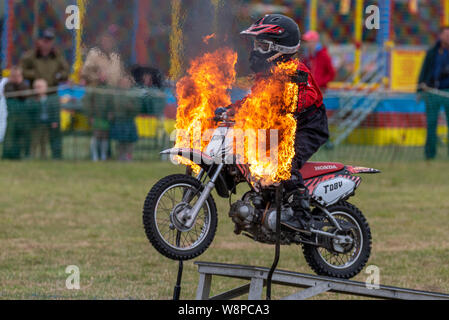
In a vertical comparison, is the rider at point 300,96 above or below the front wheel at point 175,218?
above

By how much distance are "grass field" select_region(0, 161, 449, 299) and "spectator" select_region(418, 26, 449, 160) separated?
218 centimetres

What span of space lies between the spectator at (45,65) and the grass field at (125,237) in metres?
2.53

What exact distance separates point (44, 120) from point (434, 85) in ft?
28.5

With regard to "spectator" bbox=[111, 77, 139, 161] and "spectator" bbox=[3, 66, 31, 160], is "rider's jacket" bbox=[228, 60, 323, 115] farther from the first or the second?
"spectator" bbox=[3, 66, 31, 160]

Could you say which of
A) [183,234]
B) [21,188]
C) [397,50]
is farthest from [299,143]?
[397,50]

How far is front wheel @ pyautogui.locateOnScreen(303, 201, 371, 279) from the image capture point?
6.93 m

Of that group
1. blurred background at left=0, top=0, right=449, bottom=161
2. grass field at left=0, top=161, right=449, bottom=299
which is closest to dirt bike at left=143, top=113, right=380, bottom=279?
blurred background at left=0, top=0, right=449, bottom=161

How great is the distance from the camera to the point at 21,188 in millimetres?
14320

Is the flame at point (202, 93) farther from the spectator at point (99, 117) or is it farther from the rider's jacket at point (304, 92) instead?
the spectator at point (99, 117)

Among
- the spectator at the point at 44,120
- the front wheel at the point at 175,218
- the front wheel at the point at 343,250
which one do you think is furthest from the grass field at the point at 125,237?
the front wheel at the point at 175,218

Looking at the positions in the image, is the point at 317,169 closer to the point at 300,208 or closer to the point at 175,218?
the point at 300,208

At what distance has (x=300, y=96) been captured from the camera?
6352mm

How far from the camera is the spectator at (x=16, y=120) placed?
58.5 feet

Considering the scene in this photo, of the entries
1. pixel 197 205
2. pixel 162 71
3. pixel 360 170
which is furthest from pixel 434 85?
pixel 197 205
